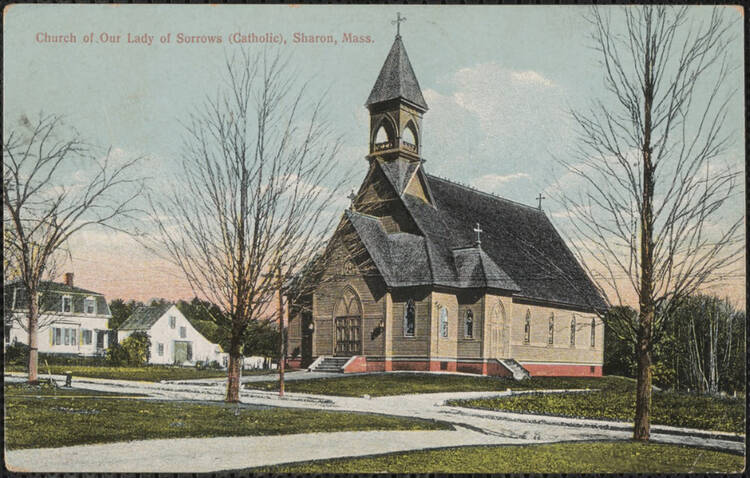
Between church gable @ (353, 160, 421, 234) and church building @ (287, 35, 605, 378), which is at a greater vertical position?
church gable @ (353, 160, 421, 234)

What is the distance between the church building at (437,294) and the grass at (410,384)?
1553 mm

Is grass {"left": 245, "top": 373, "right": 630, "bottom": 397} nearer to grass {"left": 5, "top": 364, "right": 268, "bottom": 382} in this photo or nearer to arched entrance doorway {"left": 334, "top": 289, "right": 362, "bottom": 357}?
arched entrance doorway {"left": 334, "top": 289, "right": 362, "bottom": 357}

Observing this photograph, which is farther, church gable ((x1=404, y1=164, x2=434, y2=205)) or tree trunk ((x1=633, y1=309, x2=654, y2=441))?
church gable ((x1=404, y1=164, x2=434, y2=205))

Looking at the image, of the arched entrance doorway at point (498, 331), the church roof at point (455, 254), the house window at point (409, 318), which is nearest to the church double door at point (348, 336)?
the house window at point (409, 318)

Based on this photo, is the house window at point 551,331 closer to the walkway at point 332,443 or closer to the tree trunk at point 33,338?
the walkway at point 332,443

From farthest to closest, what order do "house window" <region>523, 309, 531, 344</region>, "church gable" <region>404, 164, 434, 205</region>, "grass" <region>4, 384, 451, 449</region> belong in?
1. "house window" <region>523, 309, 531, 344</region>
2. "church gable" <region>404, 164, 434, 205</region>
3. "grass" <region>4, 384, 451, 449</region>

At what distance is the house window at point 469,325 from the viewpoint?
28.5 metres

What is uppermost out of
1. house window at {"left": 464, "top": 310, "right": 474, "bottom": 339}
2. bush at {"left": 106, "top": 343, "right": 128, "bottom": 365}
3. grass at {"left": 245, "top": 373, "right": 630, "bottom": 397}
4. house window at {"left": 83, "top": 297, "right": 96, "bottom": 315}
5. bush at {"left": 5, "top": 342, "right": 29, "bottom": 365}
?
house window at {"left": 83, "top": 297, "right": 96, "bottom": 315}

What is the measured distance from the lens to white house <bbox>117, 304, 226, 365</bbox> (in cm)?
2112

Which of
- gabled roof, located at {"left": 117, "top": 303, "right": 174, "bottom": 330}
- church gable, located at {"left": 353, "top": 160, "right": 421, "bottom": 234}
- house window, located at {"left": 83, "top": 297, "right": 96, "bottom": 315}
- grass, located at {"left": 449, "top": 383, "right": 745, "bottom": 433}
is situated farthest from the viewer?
church gable, located at {"left": 353, "top": 160, "right": 421, "bottom": 234}

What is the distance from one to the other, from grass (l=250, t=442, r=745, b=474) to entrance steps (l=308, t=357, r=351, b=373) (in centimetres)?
1633

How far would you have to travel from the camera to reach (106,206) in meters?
16.5

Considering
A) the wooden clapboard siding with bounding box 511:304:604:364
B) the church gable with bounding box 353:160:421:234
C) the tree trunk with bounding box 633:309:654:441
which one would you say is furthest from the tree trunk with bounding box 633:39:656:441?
the church gable with bounding box 353:160:421:234

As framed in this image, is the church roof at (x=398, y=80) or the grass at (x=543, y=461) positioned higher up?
the church roof at (x=398, y=80)
